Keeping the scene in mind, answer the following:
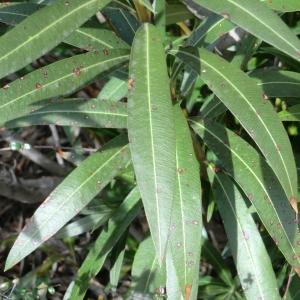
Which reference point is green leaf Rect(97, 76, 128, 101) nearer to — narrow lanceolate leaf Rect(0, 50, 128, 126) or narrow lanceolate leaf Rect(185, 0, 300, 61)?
narrow lanceolate leaf Rect(0, 50, 128, 126)

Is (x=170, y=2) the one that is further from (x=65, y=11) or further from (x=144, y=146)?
(x=144, y=146)

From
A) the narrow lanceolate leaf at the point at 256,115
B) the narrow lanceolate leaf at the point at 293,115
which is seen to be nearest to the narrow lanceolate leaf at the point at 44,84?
the narrow lanceolate leaf at the point at 256,115

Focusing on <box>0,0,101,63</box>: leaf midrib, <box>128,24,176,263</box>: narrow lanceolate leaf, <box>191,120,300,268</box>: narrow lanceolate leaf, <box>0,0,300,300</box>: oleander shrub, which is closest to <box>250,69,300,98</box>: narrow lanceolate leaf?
<box>0,0,300,300</box>: oleander shrub

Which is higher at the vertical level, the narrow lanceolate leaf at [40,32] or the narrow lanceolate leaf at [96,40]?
the narrow lanceolate leaf at [40,32]

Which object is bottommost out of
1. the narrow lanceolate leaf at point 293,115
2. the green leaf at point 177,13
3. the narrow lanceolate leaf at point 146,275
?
the narrow lanceolate leaf at point 146,275

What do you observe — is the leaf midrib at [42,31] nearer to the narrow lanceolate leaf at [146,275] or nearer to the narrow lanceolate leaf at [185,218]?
the narrow lanceolate leaf at [185,218]

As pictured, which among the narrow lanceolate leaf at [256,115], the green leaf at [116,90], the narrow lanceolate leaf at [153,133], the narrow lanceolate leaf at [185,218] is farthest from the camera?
the green leaf at [116,90]

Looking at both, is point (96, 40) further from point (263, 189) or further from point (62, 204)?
point (263, 189)
